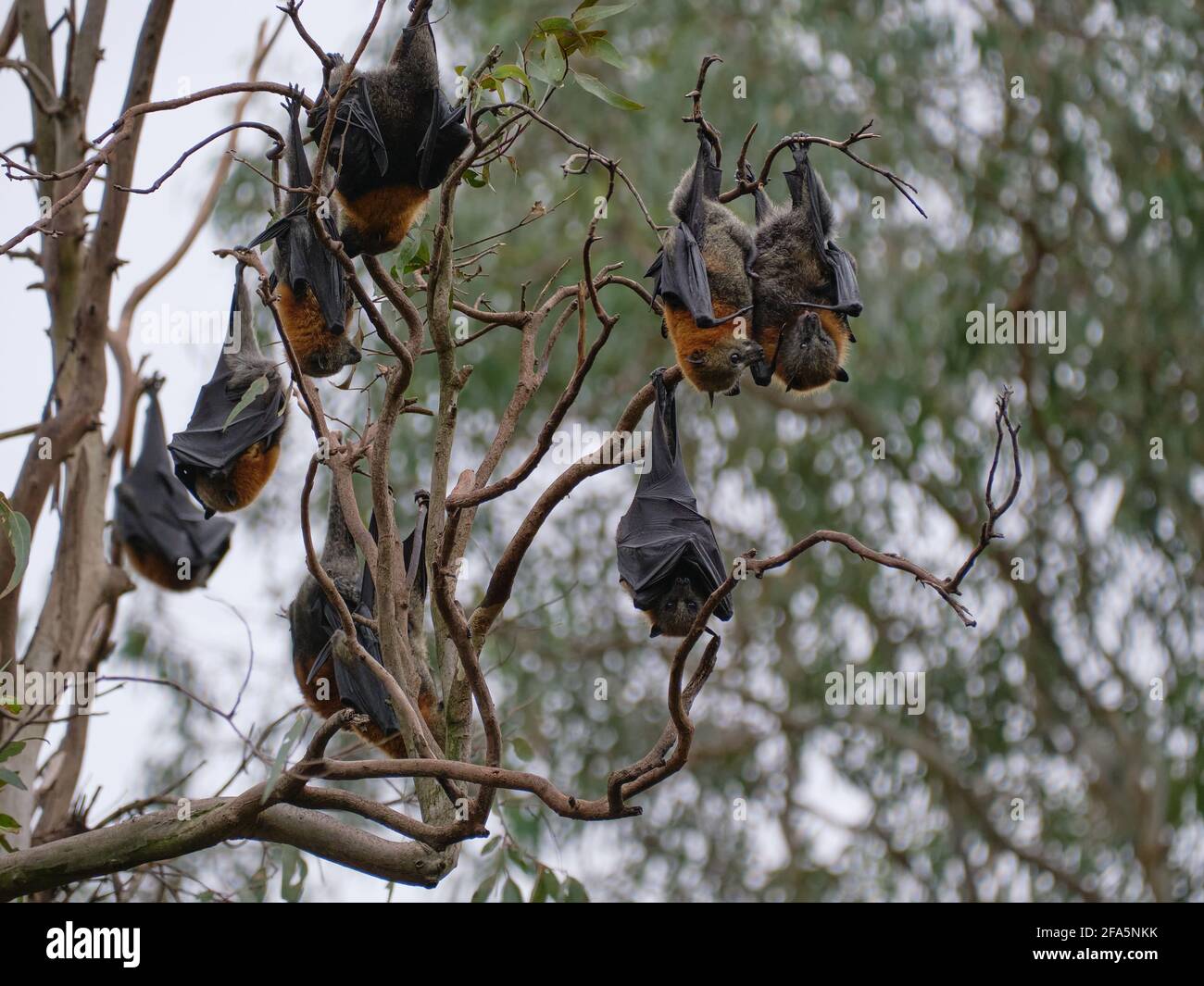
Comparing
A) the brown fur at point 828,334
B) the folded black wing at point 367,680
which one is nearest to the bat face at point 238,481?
the folded black wing at point 367,680

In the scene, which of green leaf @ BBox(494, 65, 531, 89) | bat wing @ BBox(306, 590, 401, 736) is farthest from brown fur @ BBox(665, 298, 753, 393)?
bat wing @ BBox(306, 590, 401, 736)

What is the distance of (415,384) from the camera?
9758mm

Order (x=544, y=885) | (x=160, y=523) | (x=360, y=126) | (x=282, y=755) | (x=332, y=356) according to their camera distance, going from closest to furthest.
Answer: (x=282, y=755) < (x=360, y=126) < (x=332, y=356) < (x=544, y=885) < (x=160, y=523)

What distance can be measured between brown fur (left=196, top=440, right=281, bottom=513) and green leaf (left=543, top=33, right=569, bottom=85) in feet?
6.39

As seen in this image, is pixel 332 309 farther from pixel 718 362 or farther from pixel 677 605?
pixel 677 605

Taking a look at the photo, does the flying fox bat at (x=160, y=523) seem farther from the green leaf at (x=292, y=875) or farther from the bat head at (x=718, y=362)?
the bat head at (x=718, y=362)

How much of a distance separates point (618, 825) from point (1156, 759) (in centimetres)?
442

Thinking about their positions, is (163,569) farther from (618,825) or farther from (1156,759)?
(1156,759)

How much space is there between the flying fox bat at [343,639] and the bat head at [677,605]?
2.24 ft

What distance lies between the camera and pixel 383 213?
12.4ft

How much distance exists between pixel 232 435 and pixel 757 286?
Result: 5.99ft

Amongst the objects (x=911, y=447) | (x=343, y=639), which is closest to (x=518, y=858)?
(x=343, y=639)
